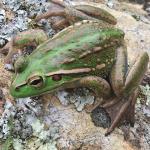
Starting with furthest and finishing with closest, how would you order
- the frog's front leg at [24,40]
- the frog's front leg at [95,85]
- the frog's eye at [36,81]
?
the frog's front leg at [24,40] → the frog's front leg at [95,85] → the frog's eye at [36,81]

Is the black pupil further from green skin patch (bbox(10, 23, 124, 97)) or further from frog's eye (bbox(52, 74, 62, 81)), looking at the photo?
frog's eye (bbox(52, 74, 62, 81))

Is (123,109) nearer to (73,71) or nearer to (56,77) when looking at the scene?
(73,71)

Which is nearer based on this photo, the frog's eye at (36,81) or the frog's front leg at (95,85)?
the frog's eye at (36,81)

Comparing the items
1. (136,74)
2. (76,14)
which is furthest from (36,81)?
(76,14)

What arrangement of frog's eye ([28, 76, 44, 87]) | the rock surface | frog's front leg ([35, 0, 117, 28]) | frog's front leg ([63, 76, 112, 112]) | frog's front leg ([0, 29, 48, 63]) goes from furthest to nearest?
frog's front leg ([35, 0, 117, 28]) < frog's front leg ([0, 29, 48, 63]) < frog's front leg ([63, 76, 112, 112]) < the rock surface < frog's eye ([28, 76, 44, 87])

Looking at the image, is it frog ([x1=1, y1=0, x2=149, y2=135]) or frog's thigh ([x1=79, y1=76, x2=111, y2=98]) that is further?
frog's thigh ([x1=79, y1=76, x2=111, y2=98])

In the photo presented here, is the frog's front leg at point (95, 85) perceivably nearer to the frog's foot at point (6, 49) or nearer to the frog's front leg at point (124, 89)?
the frog's front leg at point (124, 89)

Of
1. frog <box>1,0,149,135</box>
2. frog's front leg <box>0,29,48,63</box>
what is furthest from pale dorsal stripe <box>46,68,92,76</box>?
frog's front leg <box>0,29,48,63</box>

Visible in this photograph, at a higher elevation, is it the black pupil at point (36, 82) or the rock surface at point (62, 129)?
the black pupil at point (36, 82)

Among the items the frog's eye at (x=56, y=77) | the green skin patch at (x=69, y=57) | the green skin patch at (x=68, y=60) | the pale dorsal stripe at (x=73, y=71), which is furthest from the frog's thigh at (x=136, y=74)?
the frog's eye at (x=56, y=77)
